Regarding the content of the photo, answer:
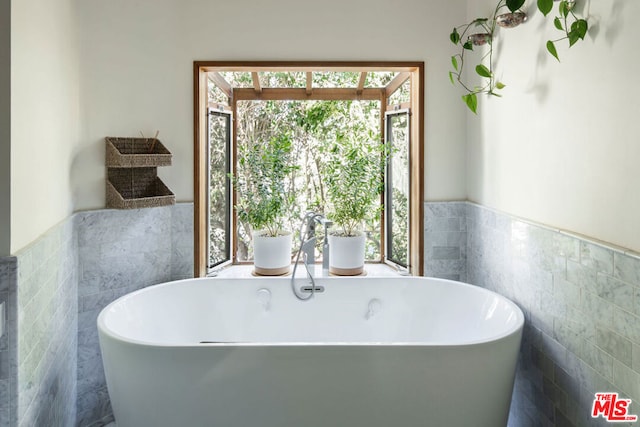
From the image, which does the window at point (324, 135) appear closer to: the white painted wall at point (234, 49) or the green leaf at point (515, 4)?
the white painted wall at point (234, 49)

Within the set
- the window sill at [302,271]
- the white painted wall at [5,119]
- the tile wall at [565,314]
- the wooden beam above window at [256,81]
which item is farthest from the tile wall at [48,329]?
the tile wall at [565,314]

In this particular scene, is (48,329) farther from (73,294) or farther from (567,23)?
(567,23)

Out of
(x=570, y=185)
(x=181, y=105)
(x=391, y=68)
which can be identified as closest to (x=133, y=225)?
(x=181, y=105)

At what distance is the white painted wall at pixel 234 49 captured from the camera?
252cm

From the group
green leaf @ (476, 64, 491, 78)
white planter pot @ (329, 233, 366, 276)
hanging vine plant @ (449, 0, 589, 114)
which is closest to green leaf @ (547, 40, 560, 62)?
hanging vine plant @ (449, 0, 589, 114)

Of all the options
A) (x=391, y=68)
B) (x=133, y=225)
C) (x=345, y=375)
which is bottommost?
(x=345, y=375)

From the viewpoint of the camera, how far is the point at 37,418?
1.64 m

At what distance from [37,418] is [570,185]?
2328 mm

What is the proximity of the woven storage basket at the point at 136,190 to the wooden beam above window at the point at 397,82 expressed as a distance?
1778 mm

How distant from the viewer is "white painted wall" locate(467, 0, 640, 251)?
1.38m

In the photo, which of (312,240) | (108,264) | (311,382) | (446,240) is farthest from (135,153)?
(446,240)

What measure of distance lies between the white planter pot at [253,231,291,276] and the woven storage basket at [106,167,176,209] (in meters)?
0.67

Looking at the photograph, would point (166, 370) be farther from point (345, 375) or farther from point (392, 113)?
point (392, 113)

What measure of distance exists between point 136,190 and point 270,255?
96cm
